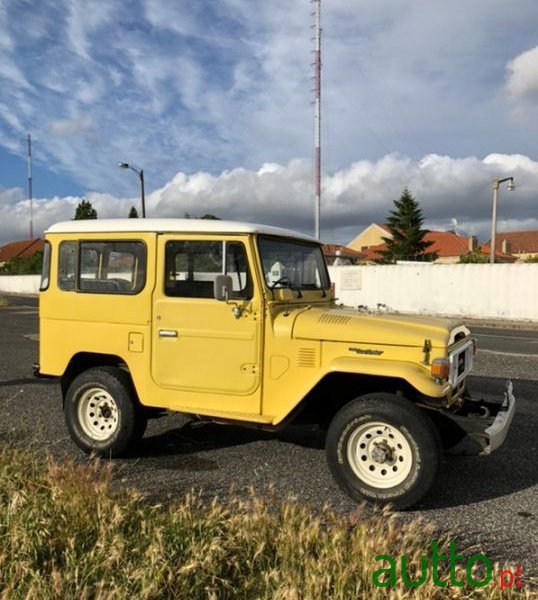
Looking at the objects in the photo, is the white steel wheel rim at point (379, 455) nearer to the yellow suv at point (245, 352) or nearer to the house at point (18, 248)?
the yellow suv at point (245, 352)

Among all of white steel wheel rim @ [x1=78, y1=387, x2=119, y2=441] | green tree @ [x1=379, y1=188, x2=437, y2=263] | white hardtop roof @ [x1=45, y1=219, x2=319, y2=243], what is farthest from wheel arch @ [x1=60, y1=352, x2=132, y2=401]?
green tree @ [x1=379, y1=188, x2=437, y2=263]

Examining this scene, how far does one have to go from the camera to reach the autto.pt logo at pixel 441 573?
2770 millimetres

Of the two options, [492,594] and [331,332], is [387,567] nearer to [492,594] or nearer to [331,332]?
[492,594]

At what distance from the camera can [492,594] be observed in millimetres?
2719

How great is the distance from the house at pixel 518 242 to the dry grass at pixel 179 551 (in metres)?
86.6

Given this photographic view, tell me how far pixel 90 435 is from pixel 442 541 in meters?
3.12

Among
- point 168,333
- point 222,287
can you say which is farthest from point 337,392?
point 168,333

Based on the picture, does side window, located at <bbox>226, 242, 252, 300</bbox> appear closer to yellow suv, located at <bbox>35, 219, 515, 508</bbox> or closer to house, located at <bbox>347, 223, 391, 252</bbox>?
yellow suv, located at <bbox>35, 219, 515, 508</bbox>

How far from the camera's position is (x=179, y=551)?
303 centimetres

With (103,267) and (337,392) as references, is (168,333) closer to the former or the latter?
(103,267)

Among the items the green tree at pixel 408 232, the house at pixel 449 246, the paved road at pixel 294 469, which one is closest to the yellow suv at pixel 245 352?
the paved road at pixel 294 469

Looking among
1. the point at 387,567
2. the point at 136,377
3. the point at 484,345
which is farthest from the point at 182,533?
the point at 484,345

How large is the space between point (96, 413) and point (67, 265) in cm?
138

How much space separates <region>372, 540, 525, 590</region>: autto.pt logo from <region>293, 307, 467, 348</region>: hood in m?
1.45
